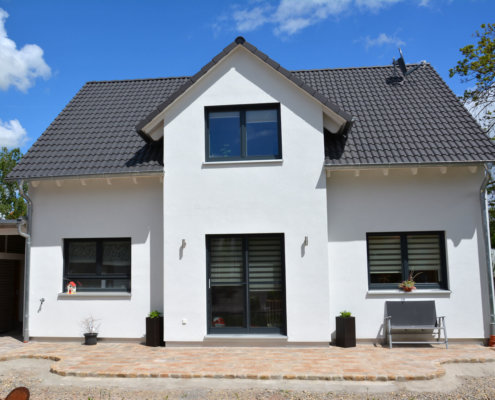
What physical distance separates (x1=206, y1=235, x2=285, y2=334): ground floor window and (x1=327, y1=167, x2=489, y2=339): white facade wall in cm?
129

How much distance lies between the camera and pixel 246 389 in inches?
252

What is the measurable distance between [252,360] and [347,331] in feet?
7.61

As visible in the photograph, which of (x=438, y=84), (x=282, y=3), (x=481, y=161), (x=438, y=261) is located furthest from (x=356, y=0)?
(x=438, y=261)

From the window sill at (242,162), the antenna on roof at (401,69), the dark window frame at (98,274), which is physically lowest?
the dark window frame at (98,274)

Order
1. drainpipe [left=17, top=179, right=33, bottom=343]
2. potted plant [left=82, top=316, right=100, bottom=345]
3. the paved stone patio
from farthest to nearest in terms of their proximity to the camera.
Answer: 1. drainpipe [left=17, top=179, right=33, bottom=343]
2. potted plant [left=82, top=316, right=100, bottom=345]
3. the paved stone patio


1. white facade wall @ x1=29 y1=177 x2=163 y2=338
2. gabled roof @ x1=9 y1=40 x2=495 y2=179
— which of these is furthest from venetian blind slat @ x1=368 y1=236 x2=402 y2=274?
white facade wall @ x1=29 y1=177 x2=163 y2=338

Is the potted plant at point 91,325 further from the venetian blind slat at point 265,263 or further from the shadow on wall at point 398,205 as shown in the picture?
the shadow on wall at point 398,205

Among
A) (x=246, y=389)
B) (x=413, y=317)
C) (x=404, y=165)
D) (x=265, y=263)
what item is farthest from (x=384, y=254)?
(x=246, y=389)

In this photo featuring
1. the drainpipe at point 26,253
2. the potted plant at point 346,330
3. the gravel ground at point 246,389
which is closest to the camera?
the gravel ground at point 246,389

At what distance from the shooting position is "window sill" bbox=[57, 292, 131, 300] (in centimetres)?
970

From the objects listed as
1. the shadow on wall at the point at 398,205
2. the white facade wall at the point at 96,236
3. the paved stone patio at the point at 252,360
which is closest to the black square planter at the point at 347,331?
the paved stone patio at the point at 252,360

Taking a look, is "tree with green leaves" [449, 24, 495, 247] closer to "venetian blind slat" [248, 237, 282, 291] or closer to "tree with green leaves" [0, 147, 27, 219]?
"venetian blind slat" [248, 237, 282, 291]

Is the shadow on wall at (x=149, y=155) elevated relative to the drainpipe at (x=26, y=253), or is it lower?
elevated

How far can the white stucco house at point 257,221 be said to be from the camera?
29.7 ft
